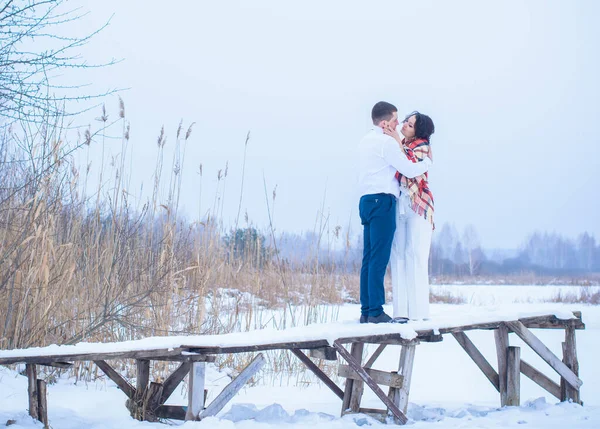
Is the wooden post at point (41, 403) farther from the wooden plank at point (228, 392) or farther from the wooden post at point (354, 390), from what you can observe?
the wooden post at point (354, 390)

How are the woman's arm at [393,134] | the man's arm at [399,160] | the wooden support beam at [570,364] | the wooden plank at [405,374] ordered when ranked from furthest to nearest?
the wooden support beam at [570,364], the woman's arm at [393,134], the man's arm at [399,160], the wooden plank at [405,374]

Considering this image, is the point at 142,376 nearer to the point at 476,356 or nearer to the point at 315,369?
the point at 315,369

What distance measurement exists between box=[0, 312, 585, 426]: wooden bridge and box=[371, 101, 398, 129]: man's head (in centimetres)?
133

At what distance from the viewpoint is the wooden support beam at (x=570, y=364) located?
529cm

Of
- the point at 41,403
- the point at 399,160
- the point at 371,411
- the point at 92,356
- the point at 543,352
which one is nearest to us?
the point at 92,356

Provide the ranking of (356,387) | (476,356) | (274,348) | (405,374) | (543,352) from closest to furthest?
1. (274,348)
2. (405,374)
3. (356,387)
4. (476,356)
5. (543,352)

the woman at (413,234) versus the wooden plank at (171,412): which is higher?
the woman at (413,234)

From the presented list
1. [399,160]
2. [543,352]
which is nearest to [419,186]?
[399,160]

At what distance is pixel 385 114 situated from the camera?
454 cm

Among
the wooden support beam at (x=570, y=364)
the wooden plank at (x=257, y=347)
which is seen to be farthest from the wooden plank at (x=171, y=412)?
the wooden support beam at (x=570, y=364)

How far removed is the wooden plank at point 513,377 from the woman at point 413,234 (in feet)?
2.70

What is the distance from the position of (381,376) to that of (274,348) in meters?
0.93

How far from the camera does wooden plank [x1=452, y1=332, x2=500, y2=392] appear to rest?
15.9 ft

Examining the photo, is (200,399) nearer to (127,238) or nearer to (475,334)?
(127,238)
